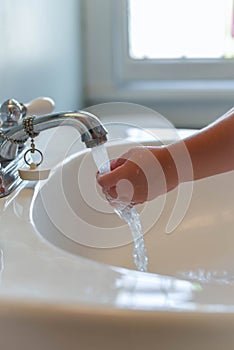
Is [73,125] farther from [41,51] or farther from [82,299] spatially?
[41,51]

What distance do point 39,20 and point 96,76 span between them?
0.34 metres

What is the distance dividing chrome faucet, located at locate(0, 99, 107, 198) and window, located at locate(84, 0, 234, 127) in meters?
0.69

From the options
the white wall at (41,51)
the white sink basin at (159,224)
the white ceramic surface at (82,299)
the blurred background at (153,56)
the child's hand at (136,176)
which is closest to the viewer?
the white ceramic surface at (82,299)

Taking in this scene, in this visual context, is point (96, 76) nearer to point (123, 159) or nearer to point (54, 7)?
point (54, 7)

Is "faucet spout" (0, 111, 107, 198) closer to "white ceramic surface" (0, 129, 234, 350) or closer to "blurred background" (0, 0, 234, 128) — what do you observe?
"white ceramic surface" (0, 129, 234, 350)

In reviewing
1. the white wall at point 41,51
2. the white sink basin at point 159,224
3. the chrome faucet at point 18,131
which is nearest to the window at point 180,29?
the white wall at point 41,51

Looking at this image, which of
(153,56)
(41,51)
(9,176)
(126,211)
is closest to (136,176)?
(126,211)

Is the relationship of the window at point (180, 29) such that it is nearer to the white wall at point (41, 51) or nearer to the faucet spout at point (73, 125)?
the white wall at point (41, 51)

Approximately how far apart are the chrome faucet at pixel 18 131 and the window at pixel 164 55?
687 mm

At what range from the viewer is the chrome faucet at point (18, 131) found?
63 centimetres

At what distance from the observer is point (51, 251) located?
0.53m

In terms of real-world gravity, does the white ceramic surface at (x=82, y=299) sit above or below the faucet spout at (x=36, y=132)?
below

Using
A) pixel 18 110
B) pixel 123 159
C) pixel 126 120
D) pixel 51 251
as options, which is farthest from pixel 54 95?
pixel 51 251

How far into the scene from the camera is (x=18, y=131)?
66 cm
